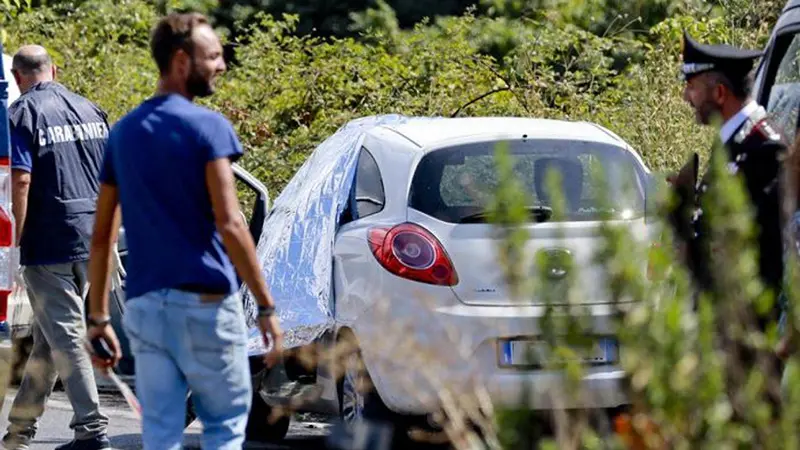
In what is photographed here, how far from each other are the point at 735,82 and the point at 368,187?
2545 mm

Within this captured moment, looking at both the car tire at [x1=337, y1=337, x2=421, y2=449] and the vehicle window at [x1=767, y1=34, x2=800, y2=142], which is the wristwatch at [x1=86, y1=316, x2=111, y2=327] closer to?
the car tire at [x1=337, y1=337, x2=421, y2=449]

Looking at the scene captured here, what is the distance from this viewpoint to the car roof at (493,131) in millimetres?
8125

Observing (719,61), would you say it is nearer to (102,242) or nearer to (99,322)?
(102,242)

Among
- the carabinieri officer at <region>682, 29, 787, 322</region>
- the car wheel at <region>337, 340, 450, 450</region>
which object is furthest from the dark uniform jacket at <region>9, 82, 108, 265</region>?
the carabinieri officer at <region>682, 29, 787, 322</region>

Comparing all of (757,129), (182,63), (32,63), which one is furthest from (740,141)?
(32,63)

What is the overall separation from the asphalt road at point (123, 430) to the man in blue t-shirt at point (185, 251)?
3.36 metres

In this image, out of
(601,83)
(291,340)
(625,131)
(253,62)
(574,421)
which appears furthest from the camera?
(253,62)

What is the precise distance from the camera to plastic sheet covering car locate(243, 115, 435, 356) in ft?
27.3

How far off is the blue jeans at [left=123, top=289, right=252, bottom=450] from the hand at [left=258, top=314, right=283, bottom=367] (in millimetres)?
118

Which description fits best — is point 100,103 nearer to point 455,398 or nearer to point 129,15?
point 129,15

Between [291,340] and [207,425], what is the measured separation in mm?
2726

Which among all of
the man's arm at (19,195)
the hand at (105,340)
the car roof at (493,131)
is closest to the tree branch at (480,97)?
the car roof at (493,131)

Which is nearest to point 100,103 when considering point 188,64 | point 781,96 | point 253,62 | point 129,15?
point 253,62

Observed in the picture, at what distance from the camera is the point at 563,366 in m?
3.61
